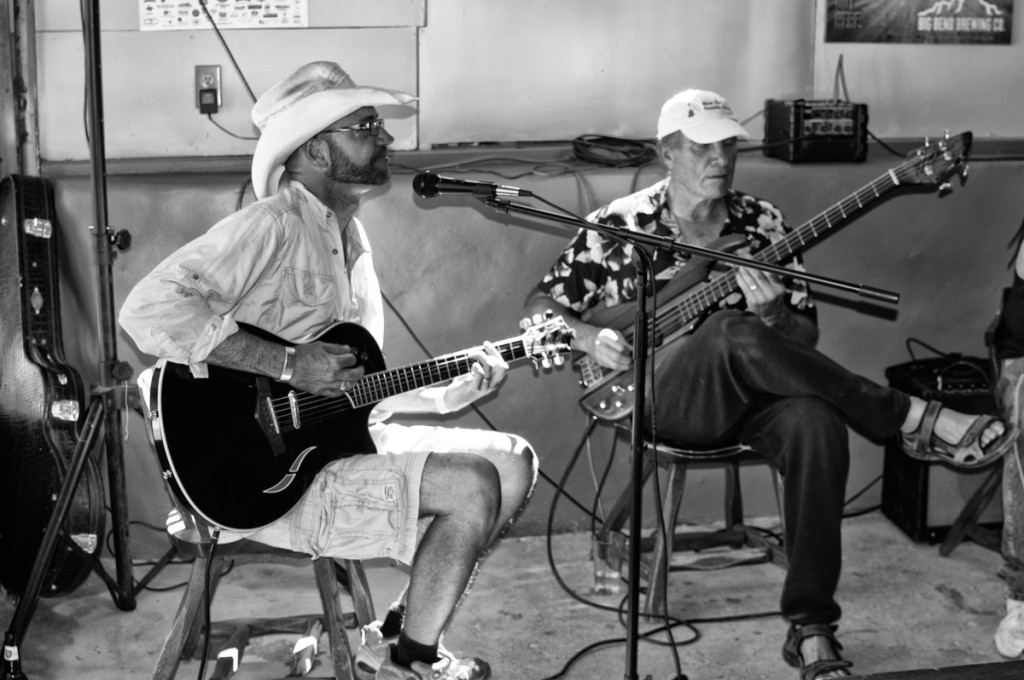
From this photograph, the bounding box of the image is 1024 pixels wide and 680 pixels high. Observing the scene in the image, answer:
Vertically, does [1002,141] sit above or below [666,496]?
above

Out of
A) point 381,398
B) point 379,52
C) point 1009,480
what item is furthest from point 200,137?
point 1009,480

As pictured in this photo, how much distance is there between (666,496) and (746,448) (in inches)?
13.3

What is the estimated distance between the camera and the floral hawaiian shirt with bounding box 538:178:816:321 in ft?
11.9

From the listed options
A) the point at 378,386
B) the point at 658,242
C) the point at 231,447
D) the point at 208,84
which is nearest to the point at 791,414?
the point at 658,242

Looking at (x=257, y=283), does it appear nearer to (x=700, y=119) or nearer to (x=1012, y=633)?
(x=700, y=119)

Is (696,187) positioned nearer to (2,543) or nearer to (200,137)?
(200,137)

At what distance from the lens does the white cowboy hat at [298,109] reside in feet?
9.82

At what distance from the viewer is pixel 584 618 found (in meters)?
→ 3.54

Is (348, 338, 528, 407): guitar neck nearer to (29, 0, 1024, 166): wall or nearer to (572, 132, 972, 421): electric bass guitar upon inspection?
(572, 132, 972, 421): electric bass guitar

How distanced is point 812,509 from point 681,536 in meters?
0.80

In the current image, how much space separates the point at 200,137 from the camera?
393 centimetres

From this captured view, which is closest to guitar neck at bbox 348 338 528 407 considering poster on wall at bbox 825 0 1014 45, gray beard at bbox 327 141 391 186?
gray beard at bbox 327 141 391 186

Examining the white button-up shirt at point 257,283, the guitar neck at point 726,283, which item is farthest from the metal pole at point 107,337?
the guitar neck at point 726,283

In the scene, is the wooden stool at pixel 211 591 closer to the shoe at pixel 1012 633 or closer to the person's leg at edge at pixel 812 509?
the person's leg at edge at pixel 812 509
